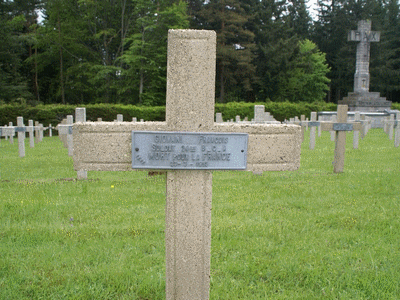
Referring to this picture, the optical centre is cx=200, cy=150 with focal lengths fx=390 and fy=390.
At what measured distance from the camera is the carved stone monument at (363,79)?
28438 millimetres

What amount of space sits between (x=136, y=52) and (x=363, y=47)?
17011 mm

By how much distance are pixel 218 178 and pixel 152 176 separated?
1226 millimetres

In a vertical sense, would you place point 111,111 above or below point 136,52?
below

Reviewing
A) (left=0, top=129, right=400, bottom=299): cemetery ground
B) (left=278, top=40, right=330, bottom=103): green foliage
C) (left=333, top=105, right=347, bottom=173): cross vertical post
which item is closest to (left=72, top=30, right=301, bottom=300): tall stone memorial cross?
(left=0, top=129, right=400, bottom=299): cemetery ground

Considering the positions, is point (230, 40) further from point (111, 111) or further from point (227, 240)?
point (227, 240)

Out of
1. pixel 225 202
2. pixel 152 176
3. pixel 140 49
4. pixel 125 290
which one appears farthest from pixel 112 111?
pixel 125 290

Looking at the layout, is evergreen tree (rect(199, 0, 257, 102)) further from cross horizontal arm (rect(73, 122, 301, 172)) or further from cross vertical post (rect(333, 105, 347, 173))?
cross horizontal arm (rect(73, 122, 301, 172))

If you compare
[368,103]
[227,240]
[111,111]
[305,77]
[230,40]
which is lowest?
[227,240]

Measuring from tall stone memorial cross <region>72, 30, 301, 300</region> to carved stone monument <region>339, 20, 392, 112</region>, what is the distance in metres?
28.4

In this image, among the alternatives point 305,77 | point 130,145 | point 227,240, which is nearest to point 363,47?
point 305,77

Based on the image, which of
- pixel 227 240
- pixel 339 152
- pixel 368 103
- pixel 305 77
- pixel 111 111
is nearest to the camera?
pixel 227 240

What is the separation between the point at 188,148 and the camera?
2.28 meters

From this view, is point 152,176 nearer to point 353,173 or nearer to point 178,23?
point 353,173

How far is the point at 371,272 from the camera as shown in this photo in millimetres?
3006
